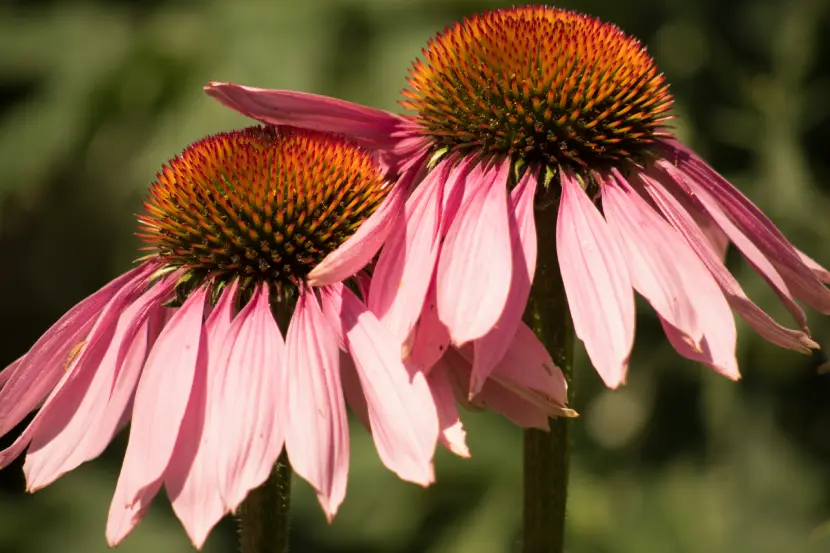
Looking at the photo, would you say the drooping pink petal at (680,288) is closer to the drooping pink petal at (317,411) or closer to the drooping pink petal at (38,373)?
→ the drooping pink petal at (317,411)

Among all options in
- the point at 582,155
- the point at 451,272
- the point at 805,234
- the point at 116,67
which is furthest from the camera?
the point at 116,67

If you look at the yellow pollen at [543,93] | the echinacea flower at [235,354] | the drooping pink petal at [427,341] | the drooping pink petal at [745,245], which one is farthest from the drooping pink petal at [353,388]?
the drooping pink petal at [745,245]

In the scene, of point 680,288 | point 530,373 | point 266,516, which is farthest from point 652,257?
point 266,516

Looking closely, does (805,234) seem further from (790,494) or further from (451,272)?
(451,272)

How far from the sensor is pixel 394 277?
2.70 ft

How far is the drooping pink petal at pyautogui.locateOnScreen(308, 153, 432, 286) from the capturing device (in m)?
0.79

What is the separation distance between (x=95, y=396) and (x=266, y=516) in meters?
0.17

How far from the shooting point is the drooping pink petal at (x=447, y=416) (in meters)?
0.76

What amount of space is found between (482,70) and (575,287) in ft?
0.83

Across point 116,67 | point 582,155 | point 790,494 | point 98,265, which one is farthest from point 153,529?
point 582,155

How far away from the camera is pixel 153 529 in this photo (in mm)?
2312

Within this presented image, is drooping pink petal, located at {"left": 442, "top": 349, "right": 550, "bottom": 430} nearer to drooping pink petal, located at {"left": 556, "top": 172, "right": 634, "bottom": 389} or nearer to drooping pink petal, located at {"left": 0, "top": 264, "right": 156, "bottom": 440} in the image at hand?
drooping pink petal, located at {"left": 556, "top": 172, "right": 634, "bottom": 389}

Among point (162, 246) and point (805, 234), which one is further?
point (805, 234)

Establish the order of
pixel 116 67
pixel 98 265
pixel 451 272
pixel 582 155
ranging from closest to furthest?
pixel 451 272
pixel 582 155
pixel 116 67
pixel 98 265
